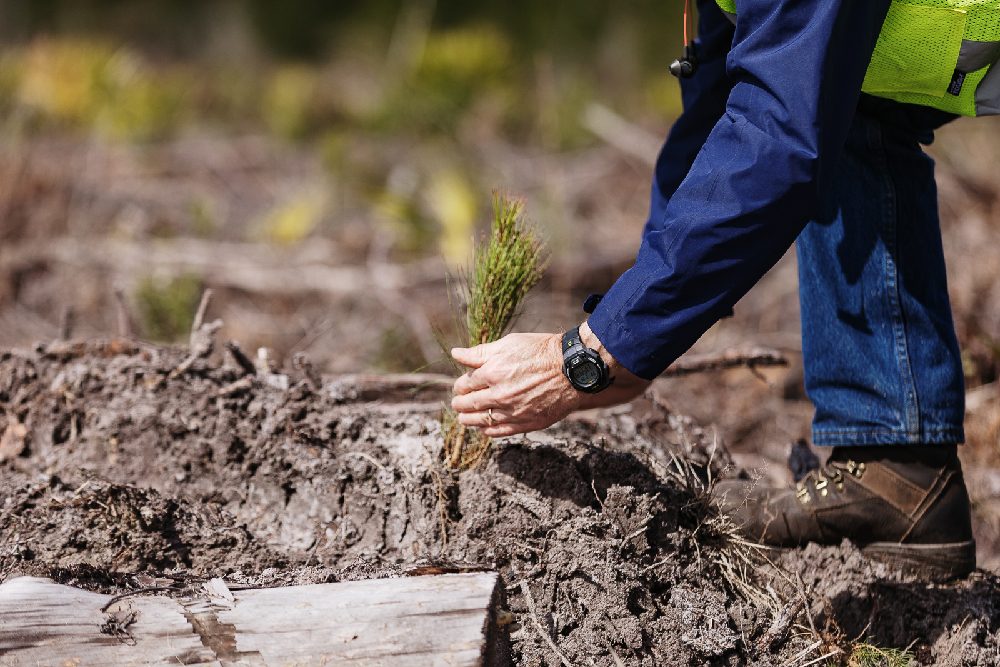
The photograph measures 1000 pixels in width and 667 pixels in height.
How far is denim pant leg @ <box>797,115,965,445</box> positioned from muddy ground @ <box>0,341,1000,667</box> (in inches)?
13.8

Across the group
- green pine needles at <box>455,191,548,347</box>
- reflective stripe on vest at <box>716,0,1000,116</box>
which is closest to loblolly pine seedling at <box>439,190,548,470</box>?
green pine needles at <box>455,191,548,347</box>

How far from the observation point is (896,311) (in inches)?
62.1

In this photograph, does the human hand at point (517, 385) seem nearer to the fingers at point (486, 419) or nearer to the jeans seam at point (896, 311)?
the fingers at point (486, 419)

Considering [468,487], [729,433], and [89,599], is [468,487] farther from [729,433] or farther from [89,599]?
[729,433]

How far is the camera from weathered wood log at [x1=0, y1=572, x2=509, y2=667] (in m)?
1.25

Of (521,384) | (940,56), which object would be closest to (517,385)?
(521,384)

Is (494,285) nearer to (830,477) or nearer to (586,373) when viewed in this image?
(586,373)

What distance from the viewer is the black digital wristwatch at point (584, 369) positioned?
1.31 m

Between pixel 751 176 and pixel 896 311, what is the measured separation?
0.62m

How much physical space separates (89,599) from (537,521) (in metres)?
0.85

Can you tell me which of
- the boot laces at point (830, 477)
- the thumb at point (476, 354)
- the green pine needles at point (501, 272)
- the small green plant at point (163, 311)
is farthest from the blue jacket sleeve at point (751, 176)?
the small green plant at point (163, 311)

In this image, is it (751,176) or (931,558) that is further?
(931,558)

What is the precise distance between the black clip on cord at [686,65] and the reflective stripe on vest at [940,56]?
0.21 meters

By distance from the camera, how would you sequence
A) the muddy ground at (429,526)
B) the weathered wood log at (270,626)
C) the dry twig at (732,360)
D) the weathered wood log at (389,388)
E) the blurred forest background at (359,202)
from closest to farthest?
the weathered wood log at (270,626) → the muddy ground at (429,526) → the weathered wood log at (389,388) → the dry twig at (732,360) → the blurred forest background at (359,202)
